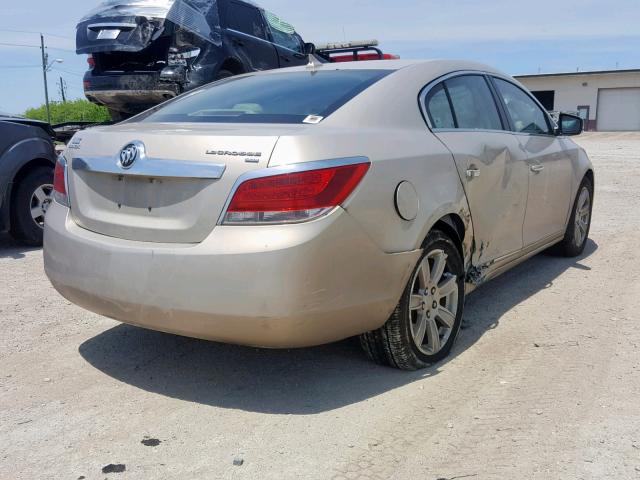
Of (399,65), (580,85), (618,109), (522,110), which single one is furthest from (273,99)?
(580,85)

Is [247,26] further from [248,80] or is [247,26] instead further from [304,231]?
[304,231]

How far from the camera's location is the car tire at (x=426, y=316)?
11.0 feet

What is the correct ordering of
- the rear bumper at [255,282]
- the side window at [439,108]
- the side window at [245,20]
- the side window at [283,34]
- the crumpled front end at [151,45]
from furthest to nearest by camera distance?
the side window at [283,34], the side window at [245,20], the crumpled front end at [151,45], the side window at [439,108], the rear bumper at [255,282]

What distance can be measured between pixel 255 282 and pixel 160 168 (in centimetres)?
70

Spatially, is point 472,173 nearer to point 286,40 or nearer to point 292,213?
point 292,213

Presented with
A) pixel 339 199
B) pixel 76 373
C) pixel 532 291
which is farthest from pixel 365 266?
pixel 532 291

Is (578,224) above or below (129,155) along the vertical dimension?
below

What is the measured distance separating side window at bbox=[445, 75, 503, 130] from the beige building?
4030 centimetres

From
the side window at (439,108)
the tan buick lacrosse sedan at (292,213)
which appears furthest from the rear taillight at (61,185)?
the side window at (439,108)

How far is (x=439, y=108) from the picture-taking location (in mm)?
3855

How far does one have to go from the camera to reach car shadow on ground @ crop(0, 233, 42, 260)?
616cm

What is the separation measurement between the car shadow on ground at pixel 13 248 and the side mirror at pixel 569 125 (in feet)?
16.0

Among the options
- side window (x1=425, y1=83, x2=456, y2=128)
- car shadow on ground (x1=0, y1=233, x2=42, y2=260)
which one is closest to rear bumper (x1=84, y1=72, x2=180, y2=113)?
car shadow on ground (x1=0, y1=233, x2=42, y2=260)

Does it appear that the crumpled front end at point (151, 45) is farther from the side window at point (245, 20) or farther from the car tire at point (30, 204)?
the car tire at point (30, 204)
